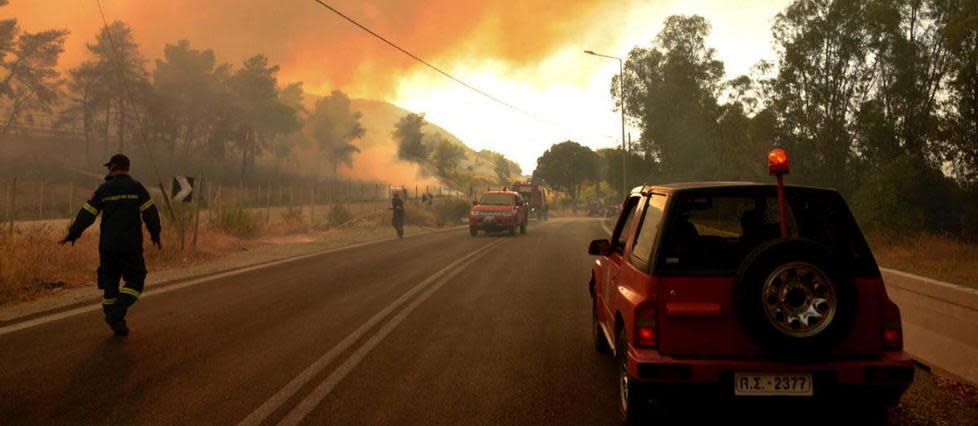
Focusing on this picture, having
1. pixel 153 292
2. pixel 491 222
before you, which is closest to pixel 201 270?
pixel 153 292

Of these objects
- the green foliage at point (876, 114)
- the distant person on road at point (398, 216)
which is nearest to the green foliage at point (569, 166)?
the green foliage at point (876, 114)

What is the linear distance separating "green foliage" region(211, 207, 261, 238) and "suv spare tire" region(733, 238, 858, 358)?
20199 mm

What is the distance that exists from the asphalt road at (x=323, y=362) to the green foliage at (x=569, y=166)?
99986mm

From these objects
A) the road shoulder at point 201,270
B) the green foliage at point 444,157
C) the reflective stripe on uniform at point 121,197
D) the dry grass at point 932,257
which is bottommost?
the road shoulder at point 201,270

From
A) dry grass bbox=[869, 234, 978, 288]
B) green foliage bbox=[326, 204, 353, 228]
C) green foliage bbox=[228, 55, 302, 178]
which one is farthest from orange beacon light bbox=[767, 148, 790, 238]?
green foliage bbox=[228, 55, 302, 178]

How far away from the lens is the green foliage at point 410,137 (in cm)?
14888

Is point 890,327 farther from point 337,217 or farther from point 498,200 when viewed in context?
point 337,217

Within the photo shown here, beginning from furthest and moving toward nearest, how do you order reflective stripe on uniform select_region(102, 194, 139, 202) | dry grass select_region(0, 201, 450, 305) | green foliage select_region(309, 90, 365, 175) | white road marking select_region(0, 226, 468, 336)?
green foliage select_region(309, 90, 365, 175), dry grass select_region(0, 201, 450, 305), white road marking select_region(0, 226, 468, 336), reflective stripe on uniform select_region(102, 194, 139, 202)

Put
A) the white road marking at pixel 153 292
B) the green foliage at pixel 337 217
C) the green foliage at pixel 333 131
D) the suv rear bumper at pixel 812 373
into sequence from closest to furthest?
the suv rear bumper at pixel 812 373
the white road marking at pixel 153 292
the green foliage at pixel 337 217
the green foliage at pixel 333 131

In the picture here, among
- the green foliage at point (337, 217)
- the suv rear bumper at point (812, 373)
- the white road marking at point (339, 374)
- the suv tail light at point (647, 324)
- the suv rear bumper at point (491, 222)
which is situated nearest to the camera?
the suv rear bumper at point (812, 373)

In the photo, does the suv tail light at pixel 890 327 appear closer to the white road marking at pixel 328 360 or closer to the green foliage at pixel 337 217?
the white road marking at pixel 328 360

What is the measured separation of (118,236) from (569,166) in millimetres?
104279

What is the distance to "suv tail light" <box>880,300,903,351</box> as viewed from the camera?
367 centimetres

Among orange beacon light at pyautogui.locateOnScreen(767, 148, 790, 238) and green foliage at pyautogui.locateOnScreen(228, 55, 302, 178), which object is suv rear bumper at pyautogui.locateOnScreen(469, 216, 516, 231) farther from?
green foliage at pyautogui.locateOnScreen(228, 55, 302, 178)
